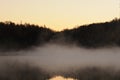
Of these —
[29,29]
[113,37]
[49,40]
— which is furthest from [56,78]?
[49,40]

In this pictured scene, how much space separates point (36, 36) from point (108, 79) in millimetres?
46523

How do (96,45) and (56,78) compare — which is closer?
(56,78)

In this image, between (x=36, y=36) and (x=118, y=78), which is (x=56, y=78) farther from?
(x=36, y=36)

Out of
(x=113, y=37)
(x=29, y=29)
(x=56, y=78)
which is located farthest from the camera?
(x=29, y=29)

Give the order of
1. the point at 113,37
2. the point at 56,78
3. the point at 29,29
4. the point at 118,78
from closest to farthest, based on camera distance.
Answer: the point at 118,78 → the point at 56,78 → the point at 113,37 → the point at 29,29

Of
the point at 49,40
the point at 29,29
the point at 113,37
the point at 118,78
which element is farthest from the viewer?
the point at 49,40

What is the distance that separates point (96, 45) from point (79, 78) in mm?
42390

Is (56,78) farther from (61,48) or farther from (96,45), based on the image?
(61,48)

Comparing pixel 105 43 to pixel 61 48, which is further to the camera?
pixel 61 48

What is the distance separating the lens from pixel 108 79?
19.0 meters

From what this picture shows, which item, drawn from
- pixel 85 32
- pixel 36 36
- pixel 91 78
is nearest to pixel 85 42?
pixel 85 32

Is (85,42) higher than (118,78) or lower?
higher

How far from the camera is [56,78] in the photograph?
787 inches

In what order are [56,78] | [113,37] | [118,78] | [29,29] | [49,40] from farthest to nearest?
[49,40]
[29,29]
[113,37]
[56,78]
[118,78]
